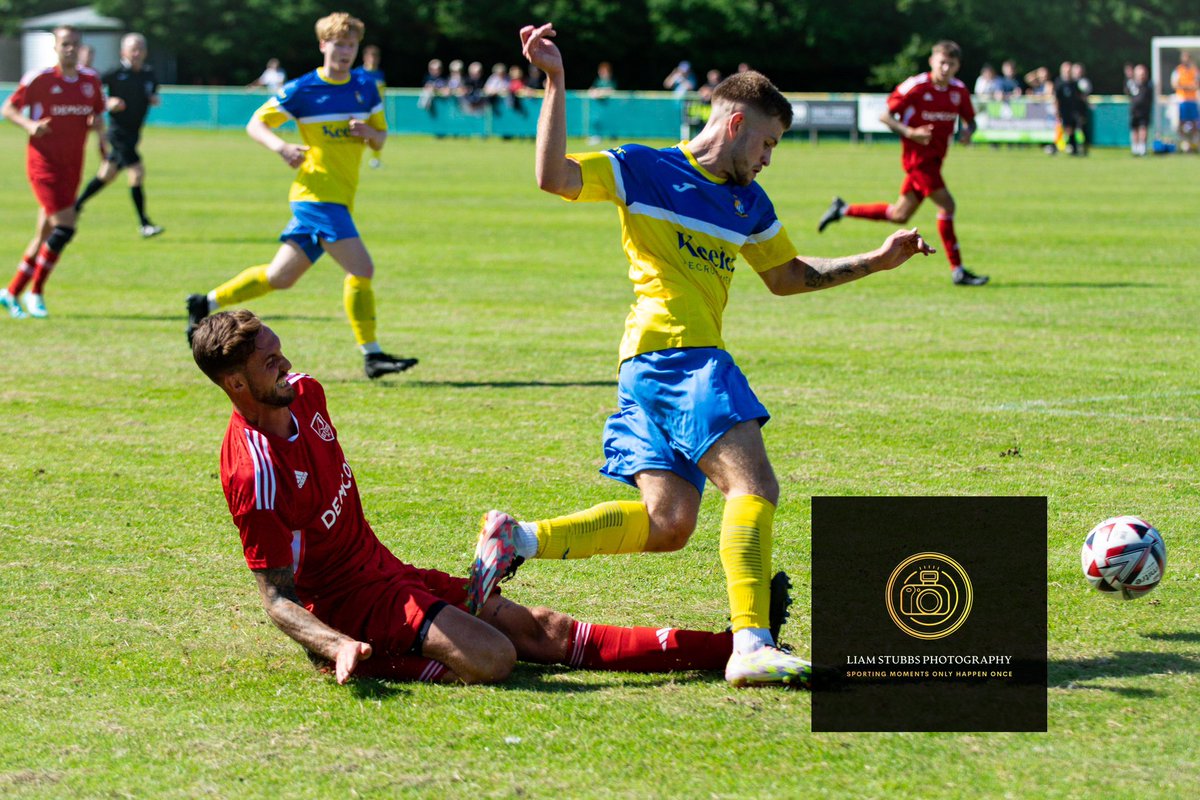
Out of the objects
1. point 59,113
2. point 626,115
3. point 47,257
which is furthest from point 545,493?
point 626,115

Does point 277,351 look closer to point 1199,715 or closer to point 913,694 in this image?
point 913,694

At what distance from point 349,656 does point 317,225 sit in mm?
6407

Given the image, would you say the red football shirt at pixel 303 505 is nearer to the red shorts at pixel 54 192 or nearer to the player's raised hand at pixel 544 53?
the player's raised hand at pixel 544 53

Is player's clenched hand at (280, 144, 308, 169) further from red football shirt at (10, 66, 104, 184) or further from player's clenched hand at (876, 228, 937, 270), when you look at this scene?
player's clenched hand at (876, 228, 937, 270)

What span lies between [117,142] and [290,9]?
47.9 m

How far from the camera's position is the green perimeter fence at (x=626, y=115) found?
43688 millimetres

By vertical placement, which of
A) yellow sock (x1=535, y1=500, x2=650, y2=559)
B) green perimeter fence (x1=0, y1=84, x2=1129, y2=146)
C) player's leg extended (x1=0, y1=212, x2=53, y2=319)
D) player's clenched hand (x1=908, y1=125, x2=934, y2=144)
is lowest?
green perimeter fence (x1=0, y1=84, x2=1129, y2=146)

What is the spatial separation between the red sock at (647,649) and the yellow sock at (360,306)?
19.0 feet

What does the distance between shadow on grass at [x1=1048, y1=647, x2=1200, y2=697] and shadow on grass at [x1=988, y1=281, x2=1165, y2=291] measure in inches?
405

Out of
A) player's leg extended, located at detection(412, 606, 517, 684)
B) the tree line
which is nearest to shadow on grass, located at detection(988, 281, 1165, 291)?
player's leg extended, located at detection(412, 606, 517, 684)

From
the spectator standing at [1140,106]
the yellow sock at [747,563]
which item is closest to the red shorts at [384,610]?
the yellow sock at [747,563]

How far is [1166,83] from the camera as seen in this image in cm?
4172

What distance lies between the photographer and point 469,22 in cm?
6450

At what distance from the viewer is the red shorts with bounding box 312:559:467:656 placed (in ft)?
16.3
